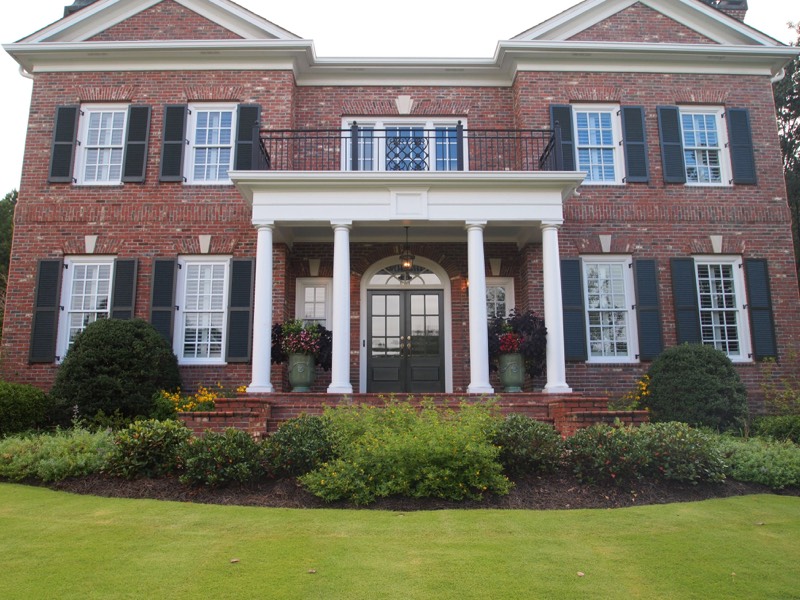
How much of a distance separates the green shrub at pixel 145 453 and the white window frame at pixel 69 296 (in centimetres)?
494

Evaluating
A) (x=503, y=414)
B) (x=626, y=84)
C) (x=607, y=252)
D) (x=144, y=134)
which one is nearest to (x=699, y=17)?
(x=626, y=84)

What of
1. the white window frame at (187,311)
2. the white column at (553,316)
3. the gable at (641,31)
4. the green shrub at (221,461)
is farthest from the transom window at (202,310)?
the gable at (641,31)

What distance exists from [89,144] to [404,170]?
6.14m

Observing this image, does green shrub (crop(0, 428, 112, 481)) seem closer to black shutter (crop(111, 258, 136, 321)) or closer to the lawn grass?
the lawn grass

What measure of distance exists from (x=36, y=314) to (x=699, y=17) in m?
13.9

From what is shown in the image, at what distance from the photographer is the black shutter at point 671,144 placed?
1287 centimetres

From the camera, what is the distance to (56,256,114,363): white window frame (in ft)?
39.6

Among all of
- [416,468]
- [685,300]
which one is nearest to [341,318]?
[416,468]

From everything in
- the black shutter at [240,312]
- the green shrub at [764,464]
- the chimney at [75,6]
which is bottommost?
the green shrub at [764,464]

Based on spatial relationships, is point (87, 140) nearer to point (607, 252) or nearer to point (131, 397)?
point (131, 397)

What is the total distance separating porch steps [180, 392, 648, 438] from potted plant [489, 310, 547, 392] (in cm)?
68

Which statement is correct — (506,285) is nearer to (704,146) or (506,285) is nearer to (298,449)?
(704,146)

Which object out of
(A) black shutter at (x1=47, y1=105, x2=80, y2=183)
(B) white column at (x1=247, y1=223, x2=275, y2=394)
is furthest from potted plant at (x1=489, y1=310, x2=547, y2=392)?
(A) black shutter at (x1=47, y1=105, x2=80, y2=183)

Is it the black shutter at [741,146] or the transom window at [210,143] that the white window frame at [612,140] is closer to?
the black shutter at [741,146]
